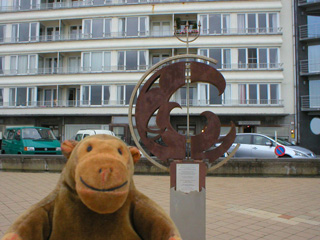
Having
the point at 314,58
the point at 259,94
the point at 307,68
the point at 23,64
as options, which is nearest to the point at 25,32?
the point at 23,64

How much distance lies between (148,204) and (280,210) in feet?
14.8

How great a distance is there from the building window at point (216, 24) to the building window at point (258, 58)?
2.49m

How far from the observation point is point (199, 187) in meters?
3.99

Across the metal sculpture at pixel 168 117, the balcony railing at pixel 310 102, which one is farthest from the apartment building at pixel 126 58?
the metal sculpture at pixel 168 117

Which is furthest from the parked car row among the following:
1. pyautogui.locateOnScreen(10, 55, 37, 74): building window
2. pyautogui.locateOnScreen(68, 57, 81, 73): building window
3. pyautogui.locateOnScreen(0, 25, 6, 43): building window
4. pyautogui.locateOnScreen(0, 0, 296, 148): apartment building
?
pyautogui.locateOnScreen(0, 25, 6, 43): building window

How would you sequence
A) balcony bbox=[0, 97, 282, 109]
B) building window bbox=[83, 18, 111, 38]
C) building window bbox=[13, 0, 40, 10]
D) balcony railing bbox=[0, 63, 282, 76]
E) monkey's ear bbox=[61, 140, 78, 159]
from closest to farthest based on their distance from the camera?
monkey's ear bbox=[61, 140, 78, 159]
balcony bbox=[0, 97, 282, 109]
balcony railing bbox=[0, 63, 282, 76]
building window bbox=[83, 18, 111, 38]
building window bbox=[13, 0, 40, 10]

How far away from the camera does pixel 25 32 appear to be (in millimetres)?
29125

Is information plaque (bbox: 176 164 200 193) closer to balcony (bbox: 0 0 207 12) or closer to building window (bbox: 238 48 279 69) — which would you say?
building window (bbox: 238 48 279 69)

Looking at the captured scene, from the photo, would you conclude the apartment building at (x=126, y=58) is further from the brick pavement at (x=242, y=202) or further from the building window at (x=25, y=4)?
the brick pavement at (x=242, y=202)

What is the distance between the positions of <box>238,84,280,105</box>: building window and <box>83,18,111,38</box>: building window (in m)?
13.2

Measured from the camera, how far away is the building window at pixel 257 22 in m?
26.1

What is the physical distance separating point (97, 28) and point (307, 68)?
767 inches

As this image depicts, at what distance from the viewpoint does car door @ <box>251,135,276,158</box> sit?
1348 centimetres

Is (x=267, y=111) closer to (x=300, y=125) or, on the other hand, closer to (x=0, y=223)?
(x=300, y=125)
